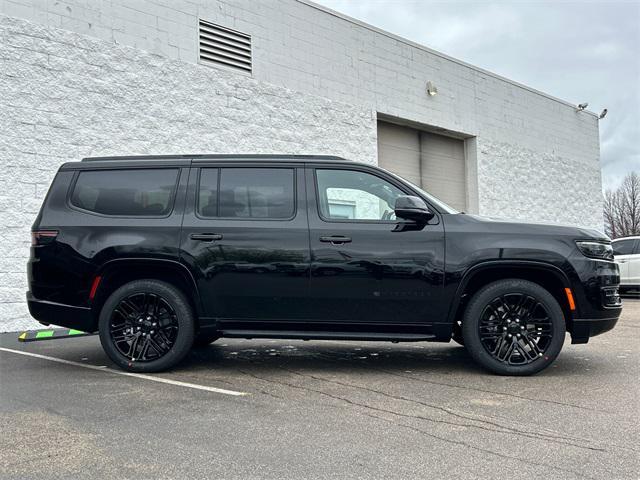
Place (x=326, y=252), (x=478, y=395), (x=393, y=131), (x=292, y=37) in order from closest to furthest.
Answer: (x=478, y=395)
(x=326, y=252)
(x=292, y=37)
(x=393, y=131)

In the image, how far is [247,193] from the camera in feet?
19.3

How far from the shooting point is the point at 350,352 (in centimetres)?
698

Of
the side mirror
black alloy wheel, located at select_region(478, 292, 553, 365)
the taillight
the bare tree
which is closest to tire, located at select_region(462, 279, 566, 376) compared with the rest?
black alloy wheel, located at select_region(478, 292, 553, 365)

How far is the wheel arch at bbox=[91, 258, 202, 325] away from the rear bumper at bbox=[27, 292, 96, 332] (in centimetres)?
8

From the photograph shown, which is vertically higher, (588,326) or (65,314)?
(65,314)

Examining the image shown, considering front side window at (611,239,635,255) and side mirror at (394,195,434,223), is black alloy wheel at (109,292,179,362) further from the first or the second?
front side window at (611,239,635,255)

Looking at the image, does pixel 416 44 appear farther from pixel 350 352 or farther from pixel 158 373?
pixel 158 373

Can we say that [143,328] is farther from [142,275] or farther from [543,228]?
[543,228]

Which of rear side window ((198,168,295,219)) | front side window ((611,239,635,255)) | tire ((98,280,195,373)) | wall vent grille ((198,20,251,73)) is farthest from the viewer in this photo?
front side window ((611,239,635,255))

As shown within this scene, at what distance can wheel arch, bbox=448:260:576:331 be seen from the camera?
18.0 ft

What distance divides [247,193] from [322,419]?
2512 mm

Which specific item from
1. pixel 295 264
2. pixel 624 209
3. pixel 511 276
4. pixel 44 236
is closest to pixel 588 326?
pixel 511 276

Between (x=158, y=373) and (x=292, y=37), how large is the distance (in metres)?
9.25

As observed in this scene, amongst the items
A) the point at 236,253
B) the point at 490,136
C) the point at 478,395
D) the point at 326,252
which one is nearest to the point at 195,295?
the point at 236,253
